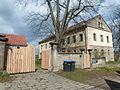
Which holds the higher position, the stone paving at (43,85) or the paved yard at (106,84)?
the stone paving at (43,85)

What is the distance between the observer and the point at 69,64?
905 cm

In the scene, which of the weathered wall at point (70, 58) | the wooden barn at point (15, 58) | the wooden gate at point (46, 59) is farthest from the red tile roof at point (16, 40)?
the weathered wall at point (70, 58)

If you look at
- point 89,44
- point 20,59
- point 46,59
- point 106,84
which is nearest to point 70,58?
point 46,59

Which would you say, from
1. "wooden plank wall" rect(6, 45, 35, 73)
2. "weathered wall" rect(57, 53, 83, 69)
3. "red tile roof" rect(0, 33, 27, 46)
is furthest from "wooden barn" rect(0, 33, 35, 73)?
"red tile roof" rect(0, 33, 27, 46)

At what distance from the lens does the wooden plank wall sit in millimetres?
7452

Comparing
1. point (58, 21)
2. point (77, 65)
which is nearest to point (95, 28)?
point (58, 21)

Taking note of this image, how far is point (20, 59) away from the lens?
7879 millimetres

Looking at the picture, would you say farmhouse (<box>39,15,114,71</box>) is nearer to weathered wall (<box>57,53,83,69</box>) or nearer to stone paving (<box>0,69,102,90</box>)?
weathered wall (<box>57,53,83,69</box>)

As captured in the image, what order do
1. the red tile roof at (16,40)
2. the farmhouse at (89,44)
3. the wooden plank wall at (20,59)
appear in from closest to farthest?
1. the wooden plank wall at (20,59)
2. the farmhouse at (89,44)
3. the red tile roof at (16,40)

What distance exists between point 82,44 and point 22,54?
1489 centimetres

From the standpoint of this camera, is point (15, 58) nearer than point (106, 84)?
No

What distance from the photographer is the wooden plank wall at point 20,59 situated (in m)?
7.45

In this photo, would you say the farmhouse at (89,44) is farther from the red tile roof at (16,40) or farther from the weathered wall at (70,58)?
the red tile roof at (16,40)

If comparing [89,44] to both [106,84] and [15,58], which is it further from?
[15,58]
